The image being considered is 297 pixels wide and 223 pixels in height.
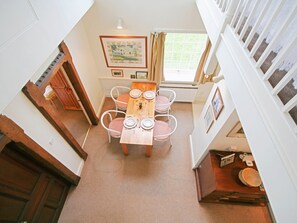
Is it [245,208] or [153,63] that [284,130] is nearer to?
[245,208]

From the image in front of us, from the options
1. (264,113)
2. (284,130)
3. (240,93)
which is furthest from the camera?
(240,93)

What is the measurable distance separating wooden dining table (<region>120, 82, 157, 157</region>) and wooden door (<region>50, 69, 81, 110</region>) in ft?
4.50

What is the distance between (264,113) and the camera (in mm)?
870

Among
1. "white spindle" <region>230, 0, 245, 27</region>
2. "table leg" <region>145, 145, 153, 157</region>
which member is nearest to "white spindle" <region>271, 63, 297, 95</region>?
"white spindle" <region>230, 0, 245, 27</region>

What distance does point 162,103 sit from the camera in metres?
3.76

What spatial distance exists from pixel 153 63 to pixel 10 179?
2906 millimetres

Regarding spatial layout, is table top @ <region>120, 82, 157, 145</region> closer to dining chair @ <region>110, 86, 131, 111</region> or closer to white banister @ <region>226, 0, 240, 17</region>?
dining chair @ <region>110, 86, 131, 111</region>

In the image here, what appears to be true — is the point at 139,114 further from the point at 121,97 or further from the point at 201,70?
the point at 201,70

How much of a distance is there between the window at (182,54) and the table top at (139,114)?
58 centimetres

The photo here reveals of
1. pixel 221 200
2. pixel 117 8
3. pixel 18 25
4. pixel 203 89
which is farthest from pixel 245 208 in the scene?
pixel 117 8

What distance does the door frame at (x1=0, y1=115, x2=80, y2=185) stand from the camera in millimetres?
1437

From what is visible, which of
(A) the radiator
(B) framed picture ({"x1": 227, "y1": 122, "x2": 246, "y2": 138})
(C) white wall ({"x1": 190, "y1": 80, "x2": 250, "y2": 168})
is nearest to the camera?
(C) white wall ({"x1": 190, "y1": 80, "x2": 250, "y2": 168})

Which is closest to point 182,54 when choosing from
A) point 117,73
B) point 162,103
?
point 162,103

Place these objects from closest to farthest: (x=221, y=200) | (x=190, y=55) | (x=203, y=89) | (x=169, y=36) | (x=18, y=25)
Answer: (x=18, y=25)
(x=221, y=200)
(x=169, y=36)
(x=190, y=55)
(x=203, y=89)
